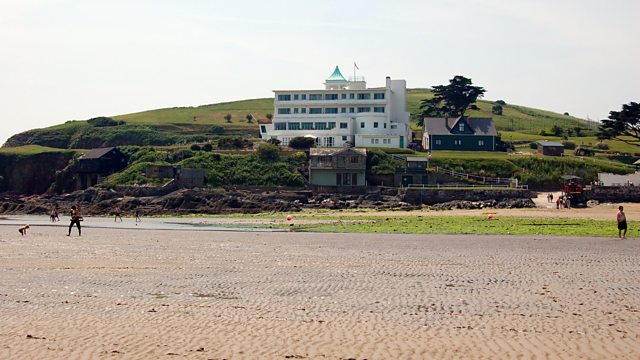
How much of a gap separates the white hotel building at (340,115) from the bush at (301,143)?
4.25 meters

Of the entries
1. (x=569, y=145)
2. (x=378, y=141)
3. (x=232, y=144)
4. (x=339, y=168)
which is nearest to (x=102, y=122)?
(x=232, y=144)

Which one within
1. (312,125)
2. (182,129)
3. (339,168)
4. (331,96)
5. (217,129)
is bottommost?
(339,168)

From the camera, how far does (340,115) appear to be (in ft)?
340

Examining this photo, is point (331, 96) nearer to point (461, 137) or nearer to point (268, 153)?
point (461, 137)

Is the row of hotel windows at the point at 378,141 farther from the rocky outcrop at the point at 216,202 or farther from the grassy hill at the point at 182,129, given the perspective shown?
the grassy hill at the point at 182,129

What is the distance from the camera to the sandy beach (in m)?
14.2

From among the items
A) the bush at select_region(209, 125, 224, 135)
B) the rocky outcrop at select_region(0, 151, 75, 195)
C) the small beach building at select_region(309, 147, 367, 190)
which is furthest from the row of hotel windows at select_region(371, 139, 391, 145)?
the rocky outcrop at select_region(0, 151, 75, 195)

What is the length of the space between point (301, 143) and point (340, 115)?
1160 cm

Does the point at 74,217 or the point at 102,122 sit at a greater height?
the point at 102,122

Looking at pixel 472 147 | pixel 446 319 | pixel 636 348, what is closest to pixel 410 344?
pixel 446 319

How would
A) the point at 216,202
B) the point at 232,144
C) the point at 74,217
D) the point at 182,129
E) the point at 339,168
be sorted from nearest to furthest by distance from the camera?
the point at 74,217
the point at 216,202
the point at 339,168
the point at 232,144
the point at 182,129

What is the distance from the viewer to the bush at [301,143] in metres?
94.1

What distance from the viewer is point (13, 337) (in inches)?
581

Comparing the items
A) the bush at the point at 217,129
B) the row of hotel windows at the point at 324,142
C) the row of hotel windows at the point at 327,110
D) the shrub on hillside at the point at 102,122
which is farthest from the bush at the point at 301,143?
the shrub on hillside at the point at 102,122
